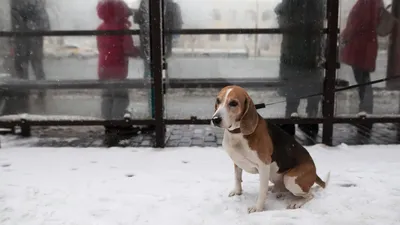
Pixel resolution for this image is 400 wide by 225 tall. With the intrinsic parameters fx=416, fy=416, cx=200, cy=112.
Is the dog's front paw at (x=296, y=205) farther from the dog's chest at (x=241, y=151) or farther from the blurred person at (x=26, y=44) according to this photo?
the blurred person at (x=26, y=44)

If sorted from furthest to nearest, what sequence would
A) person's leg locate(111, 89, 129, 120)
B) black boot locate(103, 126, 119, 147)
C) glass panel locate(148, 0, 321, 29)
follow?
black boot locate(103, 126, 119, 147) < person's leg locate(111, 89, 129, 120) < glass panel locate(148, 0, 321, 29)

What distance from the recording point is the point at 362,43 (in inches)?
239

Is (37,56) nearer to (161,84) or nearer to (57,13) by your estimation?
(57,13)

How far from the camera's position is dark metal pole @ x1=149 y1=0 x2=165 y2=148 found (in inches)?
227

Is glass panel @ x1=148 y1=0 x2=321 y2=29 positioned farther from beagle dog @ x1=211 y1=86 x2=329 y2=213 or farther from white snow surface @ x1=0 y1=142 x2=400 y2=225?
beagle dog @ x1=211 y1=86 x2=329 y2=213

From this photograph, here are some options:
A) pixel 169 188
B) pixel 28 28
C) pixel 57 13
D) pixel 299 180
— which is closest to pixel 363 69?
pixel 299 180

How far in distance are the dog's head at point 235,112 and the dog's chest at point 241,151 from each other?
111mm

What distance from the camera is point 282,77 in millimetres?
6254

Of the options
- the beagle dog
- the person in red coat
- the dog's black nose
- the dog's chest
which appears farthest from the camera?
the person in red coat

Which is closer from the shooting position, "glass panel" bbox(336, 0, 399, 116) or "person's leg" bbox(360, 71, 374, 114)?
"glass panel" bbox(336, 0, 399, 116)

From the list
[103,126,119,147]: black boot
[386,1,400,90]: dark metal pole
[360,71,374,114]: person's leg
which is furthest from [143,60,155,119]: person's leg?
[386,1,400,90]: dark metal pole

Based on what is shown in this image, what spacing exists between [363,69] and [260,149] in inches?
131

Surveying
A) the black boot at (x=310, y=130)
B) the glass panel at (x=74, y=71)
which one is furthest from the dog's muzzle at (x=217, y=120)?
the black boot at (x=310, y=130)

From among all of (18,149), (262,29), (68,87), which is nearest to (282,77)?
(262,29)
